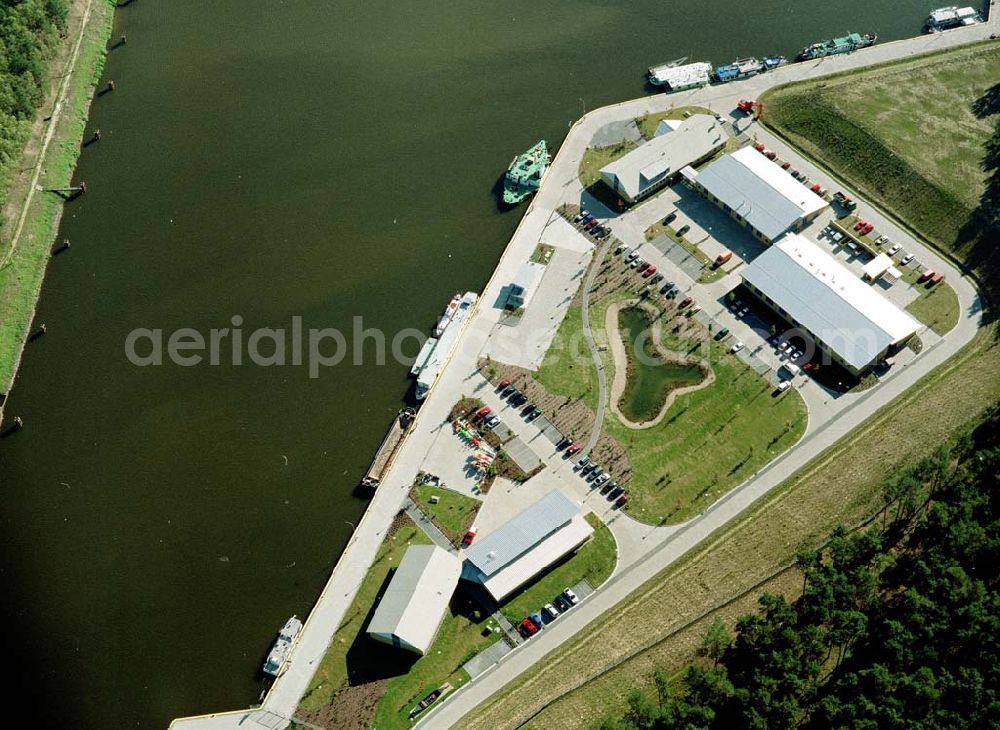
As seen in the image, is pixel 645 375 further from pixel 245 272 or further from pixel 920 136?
pixel 920 136

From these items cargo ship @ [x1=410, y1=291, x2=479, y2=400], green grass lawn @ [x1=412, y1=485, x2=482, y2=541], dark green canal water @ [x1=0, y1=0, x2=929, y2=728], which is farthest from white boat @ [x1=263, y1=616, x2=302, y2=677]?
cargo ship @ [x1=410, y1=291, x2=479, y2=400]

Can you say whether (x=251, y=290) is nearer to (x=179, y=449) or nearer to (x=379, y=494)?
(x=179, y=449)

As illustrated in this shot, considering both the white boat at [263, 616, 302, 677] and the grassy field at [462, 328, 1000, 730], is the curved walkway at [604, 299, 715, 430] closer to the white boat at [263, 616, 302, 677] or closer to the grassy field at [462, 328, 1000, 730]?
the grassy field at [462, 328, 1000, 730]

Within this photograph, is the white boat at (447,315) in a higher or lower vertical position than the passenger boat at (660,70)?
lower

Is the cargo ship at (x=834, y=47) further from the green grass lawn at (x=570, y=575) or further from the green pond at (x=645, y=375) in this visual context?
the green grass lawn at (x=570, y=575)

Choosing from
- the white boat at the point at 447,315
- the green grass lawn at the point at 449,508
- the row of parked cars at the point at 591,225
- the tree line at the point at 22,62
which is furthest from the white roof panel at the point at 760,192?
the tree line at the point at 22,62

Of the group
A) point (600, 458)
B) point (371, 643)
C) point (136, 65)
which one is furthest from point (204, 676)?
point (136, 65)
